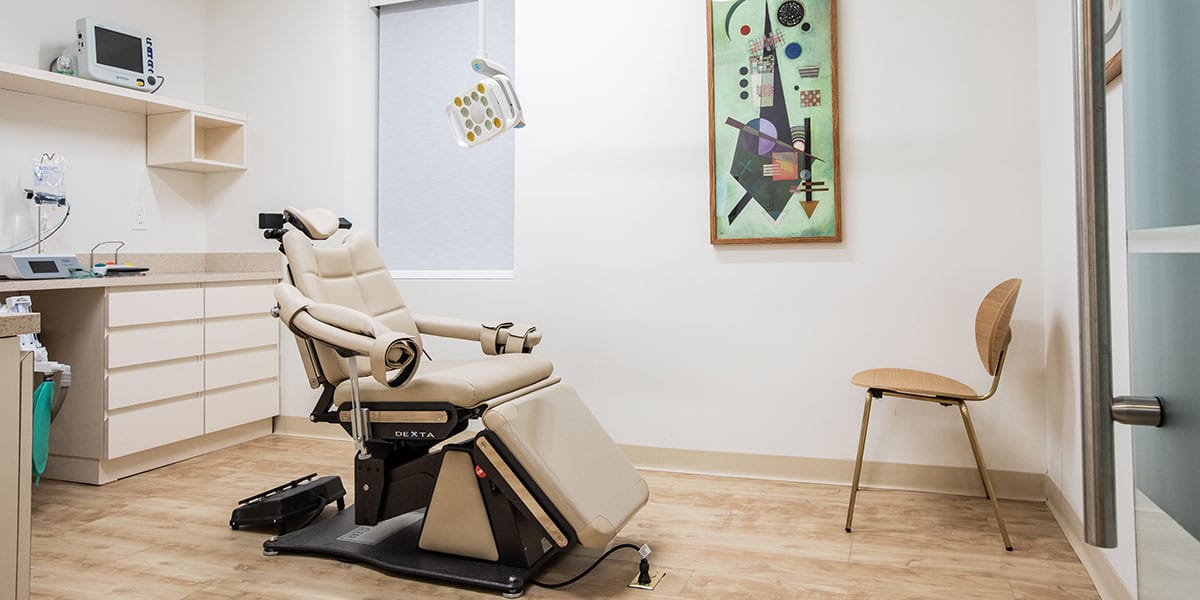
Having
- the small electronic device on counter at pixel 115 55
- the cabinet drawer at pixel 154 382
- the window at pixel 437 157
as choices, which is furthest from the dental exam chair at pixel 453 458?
the small electronic device on counter at pixel 115 55

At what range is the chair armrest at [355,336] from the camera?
2.08 metres

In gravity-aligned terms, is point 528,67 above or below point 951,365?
above

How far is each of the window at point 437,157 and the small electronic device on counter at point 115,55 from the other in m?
1.12

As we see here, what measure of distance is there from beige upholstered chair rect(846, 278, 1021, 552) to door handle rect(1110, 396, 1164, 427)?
2.08 metres

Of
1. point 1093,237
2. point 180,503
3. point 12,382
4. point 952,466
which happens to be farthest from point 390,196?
point 1093,237

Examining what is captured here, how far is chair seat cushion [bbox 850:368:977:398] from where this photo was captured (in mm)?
2496

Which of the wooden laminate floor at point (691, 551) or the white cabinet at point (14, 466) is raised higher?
the white cabinet at point (14, 466)

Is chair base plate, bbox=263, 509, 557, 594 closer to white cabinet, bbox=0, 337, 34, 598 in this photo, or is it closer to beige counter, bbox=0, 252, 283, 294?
white cabinet, bbox=0, 337, 34, 598

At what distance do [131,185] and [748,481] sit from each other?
343cm

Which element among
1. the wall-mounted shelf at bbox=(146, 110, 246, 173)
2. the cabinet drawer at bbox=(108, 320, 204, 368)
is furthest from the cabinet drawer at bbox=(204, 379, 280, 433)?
the wall-mounted shelf at bbox=(146, 110, 246, 173)

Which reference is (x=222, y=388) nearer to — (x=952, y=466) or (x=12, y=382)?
(x=12, y=382)

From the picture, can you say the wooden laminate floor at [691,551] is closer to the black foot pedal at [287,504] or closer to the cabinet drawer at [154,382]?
the black foot pedal at [287,504]

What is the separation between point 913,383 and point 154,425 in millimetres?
3157

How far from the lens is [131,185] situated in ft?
12.7
